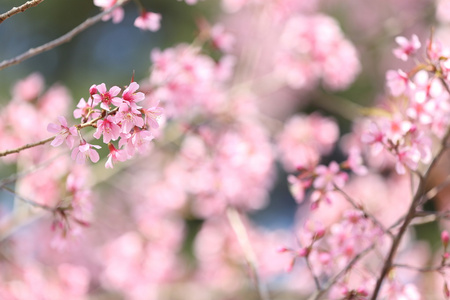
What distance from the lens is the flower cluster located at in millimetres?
1144

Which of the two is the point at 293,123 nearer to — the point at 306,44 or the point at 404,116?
the point at 306,44

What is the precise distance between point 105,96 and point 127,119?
71 mm

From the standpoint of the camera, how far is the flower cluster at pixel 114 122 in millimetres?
1144

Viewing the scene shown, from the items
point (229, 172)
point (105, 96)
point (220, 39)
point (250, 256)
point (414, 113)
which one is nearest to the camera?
point (105, 96)

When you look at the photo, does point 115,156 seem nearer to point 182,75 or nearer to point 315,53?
point 182,75

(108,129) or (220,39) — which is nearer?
(108,129)

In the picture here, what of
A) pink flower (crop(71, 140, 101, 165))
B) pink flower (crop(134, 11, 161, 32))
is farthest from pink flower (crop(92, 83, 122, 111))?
pink flower (crop(134, 11, 161, 32))

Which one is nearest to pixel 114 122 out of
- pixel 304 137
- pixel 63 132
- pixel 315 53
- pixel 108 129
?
pixel 108 129

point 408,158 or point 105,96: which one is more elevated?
point 105,96

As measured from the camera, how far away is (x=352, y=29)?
6.25 metres

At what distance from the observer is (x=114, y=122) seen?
45.5 inches

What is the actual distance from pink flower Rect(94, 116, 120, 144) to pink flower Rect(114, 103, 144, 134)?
2 centimetres

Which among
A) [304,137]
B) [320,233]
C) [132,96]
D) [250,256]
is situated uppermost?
[132,96]

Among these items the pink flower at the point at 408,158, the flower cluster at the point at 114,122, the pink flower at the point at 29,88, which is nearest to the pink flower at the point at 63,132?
the flower cluster at the point at 114,122
